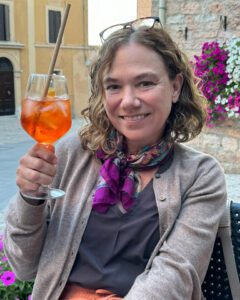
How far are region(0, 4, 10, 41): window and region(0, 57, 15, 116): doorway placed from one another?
1125 millimetres

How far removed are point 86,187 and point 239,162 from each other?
199 inches

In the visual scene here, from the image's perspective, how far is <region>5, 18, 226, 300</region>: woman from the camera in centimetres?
146

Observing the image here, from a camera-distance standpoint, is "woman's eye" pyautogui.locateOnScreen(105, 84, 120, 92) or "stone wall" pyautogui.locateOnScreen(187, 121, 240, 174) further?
"stone wall" pyautogui.locateOnScreen(187, 121, 240, 174)

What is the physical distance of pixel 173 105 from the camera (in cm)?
176

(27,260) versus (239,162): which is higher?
(27,260)

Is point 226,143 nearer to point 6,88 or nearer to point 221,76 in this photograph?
point 221,76

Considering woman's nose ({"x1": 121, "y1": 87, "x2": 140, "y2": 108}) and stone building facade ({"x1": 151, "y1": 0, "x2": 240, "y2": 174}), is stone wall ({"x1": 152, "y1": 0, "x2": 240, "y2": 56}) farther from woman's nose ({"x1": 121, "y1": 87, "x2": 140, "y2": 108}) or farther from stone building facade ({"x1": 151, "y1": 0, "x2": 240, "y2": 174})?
woman's nose ({"x1": 121, "y1": 87, "x2": 140, "y2": 108})

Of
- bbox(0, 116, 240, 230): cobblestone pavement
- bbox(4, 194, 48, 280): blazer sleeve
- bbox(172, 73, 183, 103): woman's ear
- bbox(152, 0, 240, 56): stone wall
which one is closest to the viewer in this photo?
bbox(4, 194, 48, 280): blazer sleeve

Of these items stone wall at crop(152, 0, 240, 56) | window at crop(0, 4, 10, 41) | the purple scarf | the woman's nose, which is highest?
window at crop(0, 4, 10, 41)

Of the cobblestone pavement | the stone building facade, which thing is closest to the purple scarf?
the cobblestone pavement

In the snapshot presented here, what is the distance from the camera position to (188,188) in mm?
1536

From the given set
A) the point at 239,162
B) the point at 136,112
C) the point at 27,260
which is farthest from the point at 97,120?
the point at 239,162

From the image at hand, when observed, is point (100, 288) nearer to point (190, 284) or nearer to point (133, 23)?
point (190, 284)

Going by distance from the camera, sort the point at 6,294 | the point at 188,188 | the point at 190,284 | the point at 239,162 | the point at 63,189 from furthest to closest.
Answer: the point at 239,162 < the point at 6,294 < the point at 63,189 < the point at 188,188 < the point at 190,284
